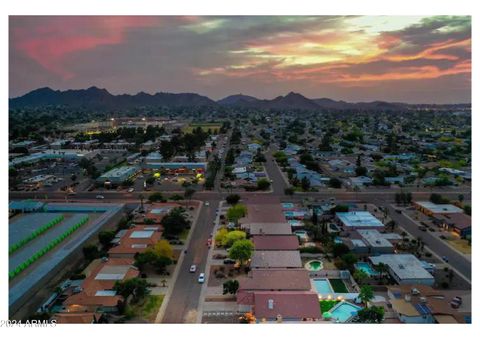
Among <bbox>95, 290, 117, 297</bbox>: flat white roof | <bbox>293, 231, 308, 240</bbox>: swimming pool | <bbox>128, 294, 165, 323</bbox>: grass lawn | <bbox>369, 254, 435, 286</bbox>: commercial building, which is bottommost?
<bbox>128, 294, 165, 323</bbox>: grass lawn

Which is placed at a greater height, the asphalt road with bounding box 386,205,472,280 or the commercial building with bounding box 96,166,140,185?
the commercial building with bounding box 96,166,140,185

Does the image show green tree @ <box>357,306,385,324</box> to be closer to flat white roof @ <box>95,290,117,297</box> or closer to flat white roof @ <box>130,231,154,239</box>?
flat white roof @ <box>95,290,117,297</box>

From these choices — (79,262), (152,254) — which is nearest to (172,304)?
(152,254)

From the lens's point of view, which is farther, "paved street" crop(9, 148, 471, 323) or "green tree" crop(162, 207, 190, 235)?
"green tree" crop(162, 207, 190, 235)

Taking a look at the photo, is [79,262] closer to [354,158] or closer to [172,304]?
[172,304]

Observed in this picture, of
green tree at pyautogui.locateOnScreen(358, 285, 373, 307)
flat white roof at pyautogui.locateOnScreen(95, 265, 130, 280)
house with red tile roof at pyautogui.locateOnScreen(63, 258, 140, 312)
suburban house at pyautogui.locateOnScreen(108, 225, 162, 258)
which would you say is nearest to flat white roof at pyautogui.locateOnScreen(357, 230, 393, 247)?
green tree at pyautogui.locateOnScreen(358, 285, 373, 307)

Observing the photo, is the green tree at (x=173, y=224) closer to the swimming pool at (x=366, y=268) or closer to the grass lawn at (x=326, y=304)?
the grass lawn at (x=326, y=304)
